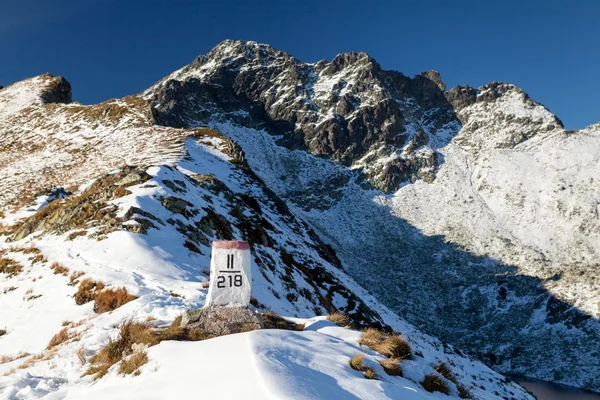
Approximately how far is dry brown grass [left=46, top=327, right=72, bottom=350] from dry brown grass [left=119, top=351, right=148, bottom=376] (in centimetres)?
405

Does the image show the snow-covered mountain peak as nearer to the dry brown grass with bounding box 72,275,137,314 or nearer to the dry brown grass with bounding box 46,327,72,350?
the dry brown grass with bounding box 72,275,137,314

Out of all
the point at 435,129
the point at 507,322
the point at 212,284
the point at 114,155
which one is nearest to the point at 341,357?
the point at 212,284

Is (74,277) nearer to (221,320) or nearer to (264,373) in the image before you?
(221,320)

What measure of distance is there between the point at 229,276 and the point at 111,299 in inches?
197

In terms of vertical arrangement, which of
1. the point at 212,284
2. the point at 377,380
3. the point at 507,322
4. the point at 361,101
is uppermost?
the point at 361,101

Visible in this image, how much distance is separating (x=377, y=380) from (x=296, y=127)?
15161 cm

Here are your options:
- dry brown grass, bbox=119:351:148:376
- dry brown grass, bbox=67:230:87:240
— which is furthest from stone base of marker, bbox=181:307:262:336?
dry brown grass, bbox=67:230:87:240

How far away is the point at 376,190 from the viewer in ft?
403

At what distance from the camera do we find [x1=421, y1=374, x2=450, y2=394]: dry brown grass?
7.99 m

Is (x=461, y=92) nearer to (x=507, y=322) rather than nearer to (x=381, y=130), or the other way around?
(x=381, y=130)

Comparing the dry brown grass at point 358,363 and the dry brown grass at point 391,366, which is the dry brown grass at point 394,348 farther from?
the dry brown grass at point 358,363

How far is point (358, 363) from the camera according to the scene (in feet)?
23.9

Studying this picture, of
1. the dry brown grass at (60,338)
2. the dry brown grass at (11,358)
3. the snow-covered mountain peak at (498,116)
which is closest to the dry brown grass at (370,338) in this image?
the dry brown grass at (60,338)

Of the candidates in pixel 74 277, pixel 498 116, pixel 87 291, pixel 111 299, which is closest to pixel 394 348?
pixel 111 299
